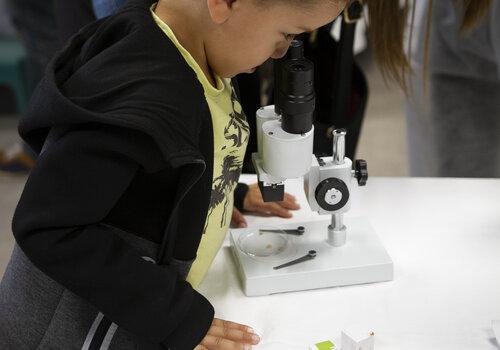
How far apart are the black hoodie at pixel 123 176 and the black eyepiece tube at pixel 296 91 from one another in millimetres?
95

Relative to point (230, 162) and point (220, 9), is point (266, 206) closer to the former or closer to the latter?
point (230, 162)

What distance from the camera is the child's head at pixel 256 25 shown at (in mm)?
781

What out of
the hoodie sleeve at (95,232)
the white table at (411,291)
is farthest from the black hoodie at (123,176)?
the white table at (411,291)

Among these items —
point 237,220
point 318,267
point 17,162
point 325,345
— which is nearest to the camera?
point 325,345

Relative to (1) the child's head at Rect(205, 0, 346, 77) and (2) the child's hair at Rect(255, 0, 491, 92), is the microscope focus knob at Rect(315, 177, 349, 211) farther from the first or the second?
(2) the child's hair at Rect(255, 0, 491, 92)

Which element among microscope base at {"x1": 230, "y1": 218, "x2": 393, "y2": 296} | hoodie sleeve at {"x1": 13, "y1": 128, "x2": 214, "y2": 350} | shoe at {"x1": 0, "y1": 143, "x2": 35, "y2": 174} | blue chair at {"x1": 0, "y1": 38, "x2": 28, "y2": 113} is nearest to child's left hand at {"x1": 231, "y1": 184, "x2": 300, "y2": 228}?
microscope base at {"x1": 230, "y1": 218, "x2": 393, "y2": 296}

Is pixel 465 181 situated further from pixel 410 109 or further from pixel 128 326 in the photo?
pixel 128 326

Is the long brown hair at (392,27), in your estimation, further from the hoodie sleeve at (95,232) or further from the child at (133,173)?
the hoodie sleeve at (95,232)

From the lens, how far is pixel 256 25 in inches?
31.6

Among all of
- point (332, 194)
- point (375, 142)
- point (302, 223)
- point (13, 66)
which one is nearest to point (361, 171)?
point (332, 194)

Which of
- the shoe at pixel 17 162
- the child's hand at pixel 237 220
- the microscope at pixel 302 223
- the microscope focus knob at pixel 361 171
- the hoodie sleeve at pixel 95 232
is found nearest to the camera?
the hoodie sleeve at pixel 95 232

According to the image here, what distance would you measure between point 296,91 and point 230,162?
17 cm

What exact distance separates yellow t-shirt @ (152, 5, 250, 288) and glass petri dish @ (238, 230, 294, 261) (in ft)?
0.15

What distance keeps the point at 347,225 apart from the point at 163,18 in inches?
15.8
